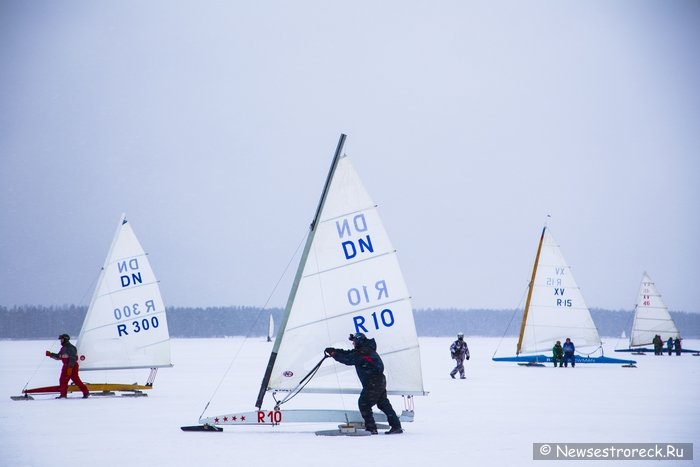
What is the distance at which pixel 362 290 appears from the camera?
13.8 m

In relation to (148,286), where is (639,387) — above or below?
below

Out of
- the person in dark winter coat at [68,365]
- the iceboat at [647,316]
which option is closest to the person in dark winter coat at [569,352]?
the iceboat at [647,316]

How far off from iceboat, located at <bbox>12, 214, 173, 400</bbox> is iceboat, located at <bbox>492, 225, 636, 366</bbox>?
15.6 m

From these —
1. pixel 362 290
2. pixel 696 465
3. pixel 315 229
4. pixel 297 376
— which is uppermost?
pixel 315 229

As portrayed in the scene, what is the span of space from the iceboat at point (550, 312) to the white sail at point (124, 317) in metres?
15.5

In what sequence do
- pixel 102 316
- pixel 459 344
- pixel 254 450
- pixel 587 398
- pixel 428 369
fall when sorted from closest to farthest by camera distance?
1. pixel 254 450
2. pixel 587 398
3. pixel 102 316
4. pixel 459 344
5. pixel 428 369

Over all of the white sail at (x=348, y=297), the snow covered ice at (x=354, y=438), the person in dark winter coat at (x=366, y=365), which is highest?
the white sail at (x=348, y=297)

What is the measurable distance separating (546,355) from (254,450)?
2605cm

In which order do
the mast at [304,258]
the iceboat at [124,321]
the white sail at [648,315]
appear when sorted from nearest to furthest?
the mast at [304,258], the iceboat at [124,321], the white sail at [648,315]

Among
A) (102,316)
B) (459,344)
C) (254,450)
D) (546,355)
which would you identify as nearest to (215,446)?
(254,450)

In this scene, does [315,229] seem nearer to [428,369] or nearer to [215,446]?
[215,446]

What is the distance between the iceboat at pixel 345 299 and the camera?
13.7m

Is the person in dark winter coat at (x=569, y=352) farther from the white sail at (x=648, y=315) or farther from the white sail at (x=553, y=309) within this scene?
the white sail at (x=648, y=315)

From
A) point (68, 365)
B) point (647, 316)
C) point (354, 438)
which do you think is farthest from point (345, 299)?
point (647, 316)
